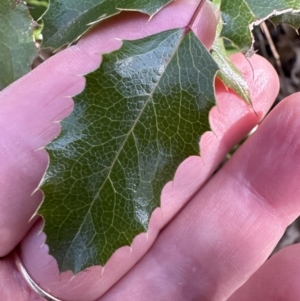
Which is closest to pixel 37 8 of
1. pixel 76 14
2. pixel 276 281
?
pixel 76 14

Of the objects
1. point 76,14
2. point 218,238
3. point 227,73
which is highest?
point 76,14

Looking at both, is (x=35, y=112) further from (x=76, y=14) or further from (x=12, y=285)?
(x=12, y=285)

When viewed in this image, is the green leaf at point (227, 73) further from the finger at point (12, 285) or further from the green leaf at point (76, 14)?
the finger at point (12, 285)

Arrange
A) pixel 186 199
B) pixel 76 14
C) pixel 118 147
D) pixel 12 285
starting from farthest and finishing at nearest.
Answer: pixel 186 199, pixel 12 285, pixel 76 14, pixel 118 147

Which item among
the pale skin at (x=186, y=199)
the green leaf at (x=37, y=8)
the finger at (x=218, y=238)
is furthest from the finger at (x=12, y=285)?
the green leaf at (x=37, y=8)

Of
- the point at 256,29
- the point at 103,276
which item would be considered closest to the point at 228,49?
the point at 256,29
